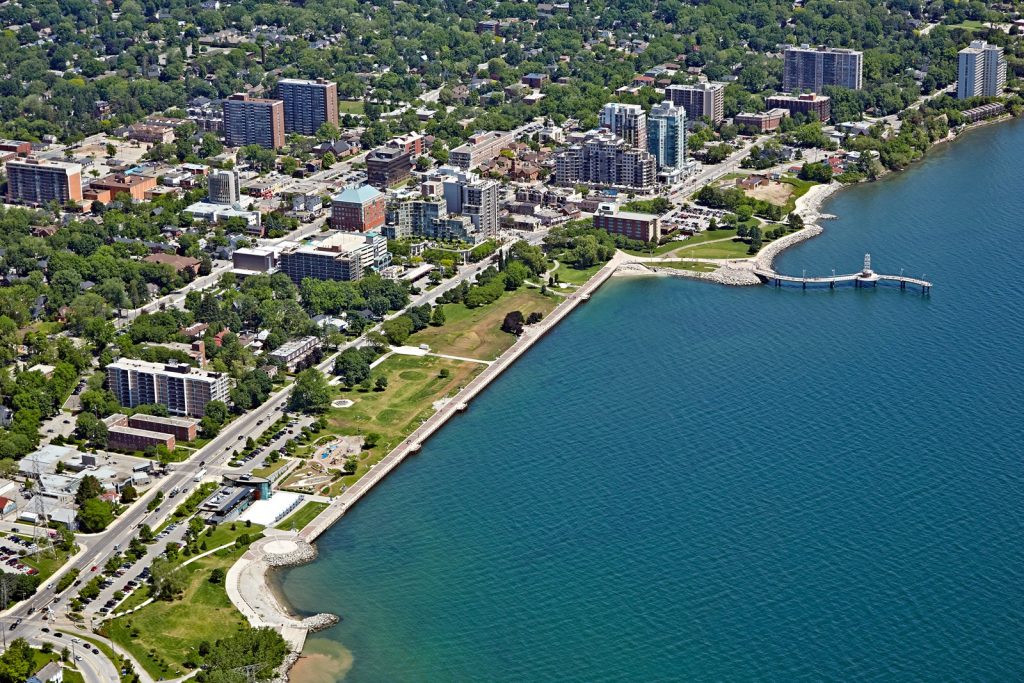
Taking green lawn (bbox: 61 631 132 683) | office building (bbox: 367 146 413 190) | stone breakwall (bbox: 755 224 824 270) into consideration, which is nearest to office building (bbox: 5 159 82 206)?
office building (bbox: 367 146 413 190)

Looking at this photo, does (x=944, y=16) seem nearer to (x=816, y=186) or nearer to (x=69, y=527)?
(x=816, y=186)

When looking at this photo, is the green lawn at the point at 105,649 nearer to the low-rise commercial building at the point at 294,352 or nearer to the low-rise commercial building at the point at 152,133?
the low-rise commercial building at the point at 294,352

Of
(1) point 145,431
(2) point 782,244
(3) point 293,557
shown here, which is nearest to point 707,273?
(2) point 782,244

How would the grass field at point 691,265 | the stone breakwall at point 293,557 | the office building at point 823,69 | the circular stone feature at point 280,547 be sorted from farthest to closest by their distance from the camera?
the office building at point 823,69 → the grass field at point 691,265 → the circular stone feature at point 280,547 → the stone breakwall at point 293,557

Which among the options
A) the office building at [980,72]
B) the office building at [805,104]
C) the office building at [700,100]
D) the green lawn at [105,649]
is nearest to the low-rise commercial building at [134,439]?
the green lawn at [105,649]

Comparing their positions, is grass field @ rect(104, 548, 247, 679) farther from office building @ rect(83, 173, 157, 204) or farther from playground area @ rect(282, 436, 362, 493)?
office building @ rect(83, 173, 157, 204)

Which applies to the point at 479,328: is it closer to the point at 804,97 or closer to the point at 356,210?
the point at 356,210

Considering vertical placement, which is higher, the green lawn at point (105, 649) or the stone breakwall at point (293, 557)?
the stone breakwall at point (293, 557)
